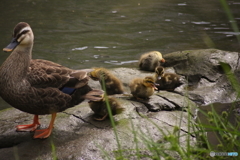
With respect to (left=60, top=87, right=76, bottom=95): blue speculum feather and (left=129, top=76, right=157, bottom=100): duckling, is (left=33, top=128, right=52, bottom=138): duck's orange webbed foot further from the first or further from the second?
(left=129, top=76, right=157, bottom=100): duckling

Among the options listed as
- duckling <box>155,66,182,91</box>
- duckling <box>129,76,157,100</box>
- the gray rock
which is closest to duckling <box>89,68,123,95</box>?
the gray rock

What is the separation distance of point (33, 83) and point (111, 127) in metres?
1.01

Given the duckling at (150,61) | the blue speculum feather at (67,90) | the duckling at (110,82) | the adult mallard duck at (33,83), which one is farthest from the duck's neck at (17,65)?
the duckling at (150,61)

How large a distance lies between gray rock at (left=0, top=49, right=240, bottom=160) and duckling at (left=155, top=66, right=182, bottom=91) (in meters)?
0.15

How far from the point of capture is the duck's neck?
12.3ft

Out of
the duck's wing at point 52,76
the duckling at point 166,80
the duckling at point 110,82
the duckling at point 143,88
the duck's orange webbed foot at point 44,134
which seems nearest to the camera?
the duck's wing at point 52,76

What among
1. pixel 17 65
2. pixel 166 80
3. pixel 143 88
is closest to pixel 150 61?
pixel 166 80

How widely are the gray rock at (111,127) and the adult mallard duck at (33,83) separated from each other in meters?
0.20

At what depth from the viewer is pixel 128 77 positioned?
633 centimetres

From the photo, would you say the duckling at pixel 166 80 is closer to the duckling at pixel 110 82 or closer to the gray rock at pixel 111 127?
the gray rock at pixel 111 127

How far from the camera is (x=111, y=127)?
13.6ft

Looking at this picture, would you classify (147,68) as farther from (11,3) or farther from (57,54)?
(11,3)

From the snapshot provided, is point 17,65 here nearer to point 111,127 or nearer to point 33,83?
point 33,83

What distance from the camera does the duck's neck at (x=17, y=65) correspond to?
375 cm
